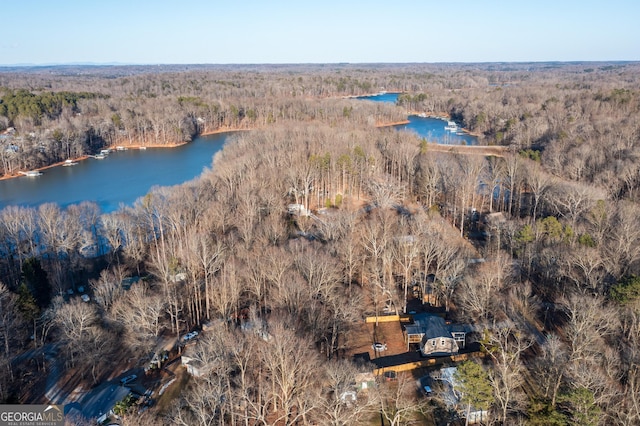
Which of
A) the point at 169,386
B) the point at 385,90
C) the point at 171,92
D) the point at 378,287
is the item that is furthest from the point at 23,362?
the point at 385,90

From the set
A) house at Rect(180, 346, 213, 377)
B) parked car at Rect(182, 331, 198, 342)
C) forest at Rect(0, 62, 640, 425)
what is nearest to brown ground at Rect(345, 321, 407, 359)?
forest at Rect(0, 62, 640, 425)

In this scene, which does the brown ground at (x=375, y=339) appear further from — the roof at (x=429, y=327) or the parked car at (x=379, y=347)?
the roof at (x=429, y=327)

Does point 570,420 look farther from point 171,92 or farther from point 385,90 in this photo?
point 385,90

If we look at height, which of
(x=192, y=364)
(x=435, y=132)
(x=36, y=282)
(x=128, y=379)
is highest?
(x=435, y=132)

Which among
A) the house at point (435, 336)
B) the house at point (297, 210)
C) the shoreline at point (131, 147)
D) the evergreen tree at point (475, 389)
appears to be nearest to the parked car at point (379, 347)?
the house at point (435, 336)

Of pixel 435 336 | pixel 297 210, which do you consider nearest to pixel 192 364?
pixel 435 336

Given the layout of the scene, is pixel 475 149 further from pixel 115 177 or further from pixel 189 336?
pixel 189 336

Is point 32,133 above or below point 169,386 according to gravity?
above
